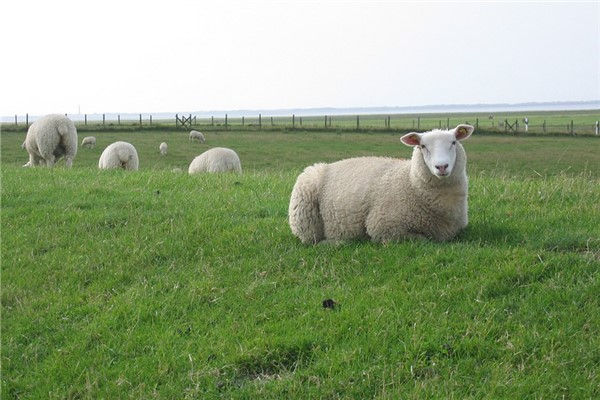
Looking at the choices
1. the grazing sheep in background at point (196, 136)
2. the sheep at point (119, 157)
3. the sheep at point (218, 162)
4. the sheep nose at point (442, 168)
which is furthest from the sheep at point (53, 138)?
the grazing sheep in background at point (196, 136)

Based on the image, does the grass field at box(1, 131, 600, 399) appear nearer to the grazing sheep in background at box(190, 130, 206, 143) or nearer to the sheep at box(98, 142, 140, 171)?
the sheep at box(98, 142, 140, 171)

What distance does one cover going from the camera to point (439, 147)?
21.8 feet

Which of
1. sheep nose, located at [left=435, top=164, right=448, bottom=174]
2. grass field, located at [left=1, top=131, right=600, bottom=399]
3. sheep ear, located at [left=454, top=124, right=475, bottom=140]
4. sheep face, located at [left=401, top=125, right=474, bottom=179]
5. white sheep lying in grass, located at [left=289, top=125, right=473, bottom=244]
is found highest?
sheep ear, located at [left=454, top=124, right=475, bottom=140]

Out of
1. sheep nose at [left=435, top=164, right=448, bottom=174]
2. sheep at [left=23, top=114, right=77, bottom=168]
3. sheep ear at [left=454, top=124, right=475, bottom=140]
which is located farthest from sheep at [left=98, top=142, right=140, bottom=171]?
sheep nose at [left=435, top=164, right=448, bottom=174]

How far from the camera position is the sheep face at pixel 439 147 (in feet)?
21.2

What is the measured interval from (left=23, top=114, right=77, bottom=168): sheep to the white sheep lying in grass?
11252 mm

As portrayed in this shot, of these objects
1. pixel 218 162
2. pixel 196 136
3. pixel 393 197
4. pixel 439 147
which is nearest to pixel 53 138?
pixel 218 162

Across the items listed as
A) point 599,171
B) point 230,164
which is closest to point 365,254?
point 230,164

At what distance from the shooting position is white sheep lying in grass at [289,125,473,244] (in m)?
6.84

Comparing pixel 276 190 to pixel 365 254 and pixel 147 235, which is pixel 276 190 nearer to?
pixel 147 235

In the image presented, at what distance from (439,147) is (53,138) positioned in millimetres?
12939

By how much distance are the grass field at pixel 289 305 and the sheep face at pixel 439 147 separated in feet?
2.46

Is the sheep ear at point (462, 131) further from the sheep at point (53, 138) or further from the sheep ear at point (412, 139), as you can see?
the sheep at point (53, 138)

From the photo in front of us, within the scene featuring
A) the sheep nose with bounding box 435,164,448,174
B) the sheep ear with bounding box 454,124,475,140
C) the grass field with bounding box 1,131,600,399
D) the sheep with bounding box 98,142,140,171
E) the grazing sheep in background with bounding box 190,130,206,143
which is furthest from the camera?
the grazing sheep in background with bounding box 190,130,206,143
